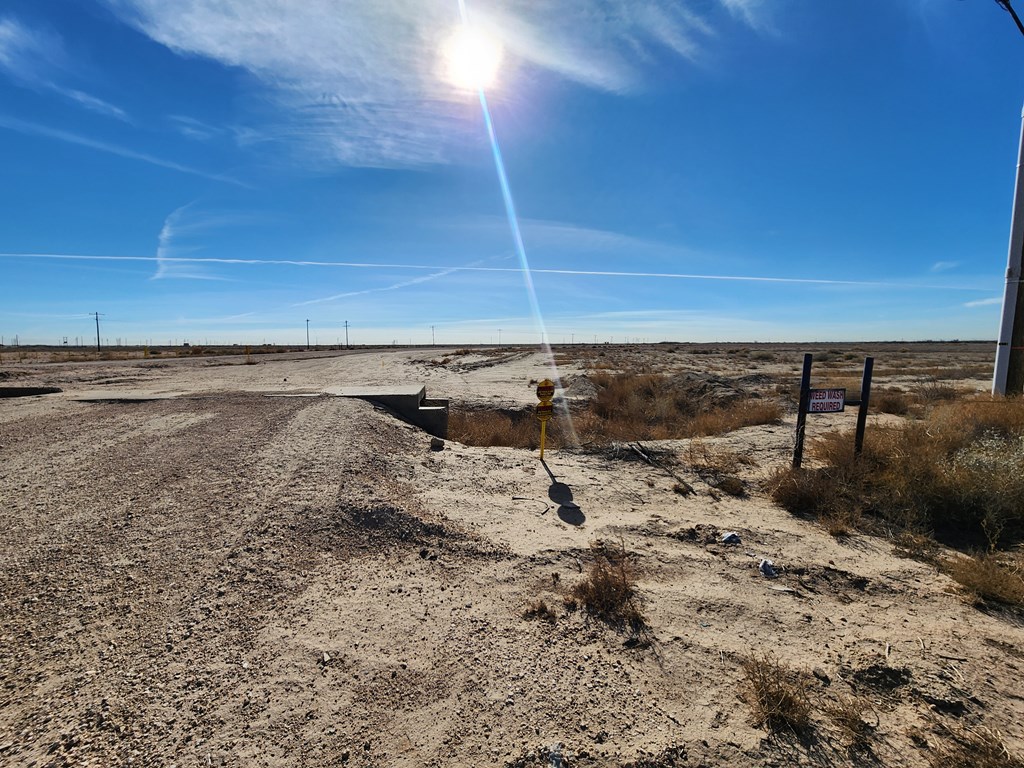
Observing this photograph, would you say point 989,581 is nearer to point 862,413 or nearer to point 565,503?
point 862,413

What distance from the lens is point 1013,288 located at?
9688 millimetres

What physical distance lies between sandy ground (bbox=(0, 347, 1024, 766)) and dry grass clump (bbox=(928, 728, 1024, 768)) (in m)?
0.09

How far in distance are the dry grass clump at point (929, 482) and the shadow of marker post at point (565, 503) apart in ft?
9.14

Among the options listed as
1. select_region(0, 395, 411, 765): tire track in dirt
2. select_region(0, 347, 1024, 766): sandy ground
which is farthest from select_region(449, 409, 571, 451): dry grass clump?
select_region(0, 347, 1024, 766): sandy ground

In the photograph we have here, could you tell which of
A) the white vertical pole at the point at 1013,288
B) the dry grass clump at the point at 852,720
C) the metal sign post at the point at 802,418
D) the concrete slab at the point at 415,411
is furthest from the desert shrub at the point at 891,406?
the dry grass clump at the point at 852,720

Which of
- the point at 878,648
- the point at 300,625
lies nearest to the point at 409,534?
the point at 300,625

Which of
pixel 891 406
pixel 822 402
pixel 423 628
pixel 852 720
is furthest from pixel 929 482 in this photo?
pixel 891 406

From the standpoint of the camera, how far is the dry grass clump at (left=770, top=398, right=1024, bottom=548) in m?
5.45

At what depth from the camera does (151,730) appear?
263 cm

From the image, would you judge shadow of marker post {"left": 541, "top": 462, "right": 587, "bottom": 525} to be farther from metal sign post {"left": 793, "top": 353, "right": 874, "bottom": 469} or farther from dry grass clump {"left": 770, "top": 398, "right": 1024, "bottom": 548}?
metal sign post {"left": 793, "top": 353, "right": 874, "bottom": 469}

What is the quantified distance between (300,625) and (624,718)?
235 centimetres

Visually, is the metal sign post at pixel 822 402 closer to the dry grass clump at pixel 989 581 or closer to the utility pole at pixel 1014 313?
the dry grass clump at pixel 989 581

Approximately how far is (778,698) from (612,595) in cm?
134

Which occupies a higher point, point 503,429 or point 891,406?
Answer: point 891,406
